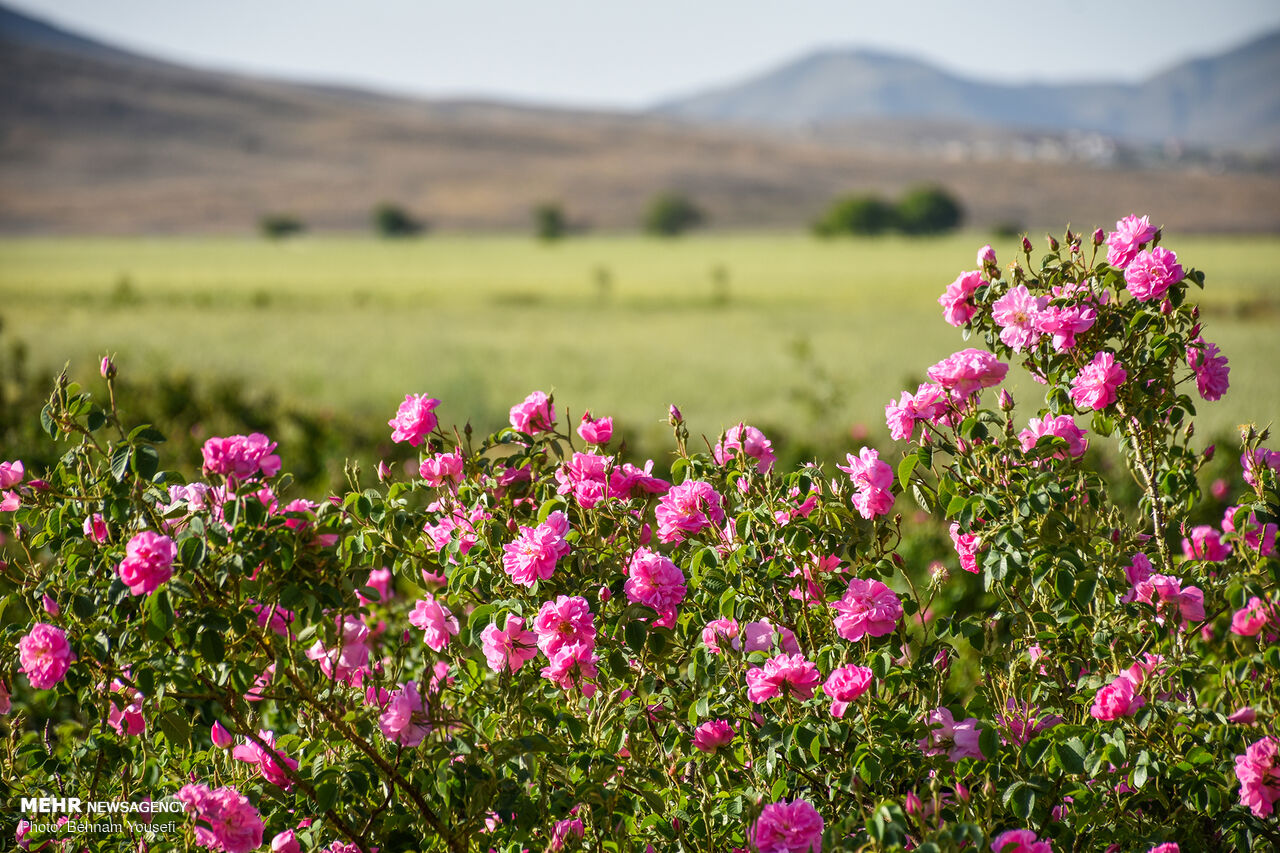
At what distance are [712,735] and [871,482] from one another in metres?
0.52

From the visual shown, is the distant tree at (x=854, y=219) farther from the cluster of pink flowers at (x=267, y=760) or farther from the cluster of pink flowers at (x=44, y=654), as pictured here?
the cluster of pink flowers at (x=44, y=654)

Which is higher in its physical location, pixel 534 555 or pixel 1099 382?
pixel 1099 382

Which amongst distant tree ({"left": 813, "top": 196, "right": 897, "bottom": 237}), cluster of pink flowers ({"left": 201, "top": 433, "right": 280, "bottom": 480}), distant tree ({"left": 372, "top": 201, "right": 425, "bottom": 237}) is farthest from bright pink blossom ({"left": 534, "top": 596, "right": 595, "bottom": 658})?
distant tree ({"left": 372, "top": 201, "right": 425, "bottom": 237})

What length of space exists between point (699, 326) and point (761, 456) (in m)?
17.5

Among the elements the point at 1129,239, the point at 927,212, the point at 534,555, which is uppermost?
the point at 927,212

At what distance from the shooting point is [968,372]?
71.9 inches

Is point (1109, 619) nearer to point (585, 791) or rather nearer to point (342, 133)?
point (585, 791)

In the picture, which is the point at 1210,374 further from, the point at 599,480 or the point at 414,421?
the point at 414,421

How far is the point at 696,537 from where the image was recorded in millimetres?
2053

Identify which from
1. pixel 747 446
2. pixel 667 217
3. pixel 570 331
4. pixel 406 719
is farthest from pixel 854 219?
pixel 406 719

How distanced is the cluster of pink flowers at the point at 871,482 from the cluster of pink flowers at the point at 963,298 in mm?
436

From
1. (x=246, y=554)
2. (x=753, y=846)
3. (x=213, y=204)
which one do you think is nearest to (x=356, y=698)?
(x=246, y=554)

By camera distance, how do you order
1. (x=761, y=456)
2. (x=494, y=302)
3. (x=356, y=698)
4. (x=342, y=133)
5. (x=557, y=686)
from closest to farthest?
1. (x=557, y=686)
2. (x=761, y=456)
3. (x=356, y=698)
4. (x=494, y=302)
5. (x=342, y=133)

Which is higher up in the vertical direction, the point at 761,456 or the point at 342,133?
the point at 342,133
